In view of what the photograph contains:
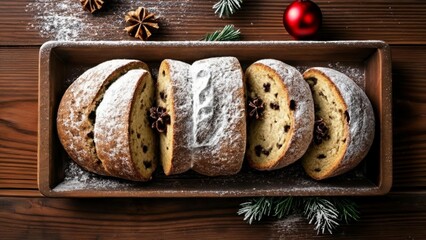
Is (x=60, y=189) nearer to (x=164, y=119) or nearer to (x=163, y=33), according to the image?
(x=164, y=119)

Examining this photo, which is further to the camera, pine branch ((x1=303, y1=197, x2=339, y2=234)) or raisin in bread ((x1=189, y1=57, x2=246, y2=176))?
pine branch ((x1=303, y1=197, x2=339, y2=234))

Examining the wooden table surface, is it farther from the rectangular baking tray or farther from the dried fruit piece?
the dried fruit piece

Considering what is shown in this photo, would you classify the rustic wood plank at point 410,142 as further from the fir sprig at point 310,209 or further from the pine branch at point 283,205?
the pine branch at point 283,205

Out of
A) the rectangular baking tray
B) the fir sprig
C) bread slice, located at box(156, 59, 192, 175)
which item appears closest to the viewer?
bread slice, located at box(156, 59, 192, 175)

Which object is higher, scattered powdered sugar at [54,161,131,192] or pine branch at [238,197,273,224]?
scattered powdered sugar at [54,161,131,192]

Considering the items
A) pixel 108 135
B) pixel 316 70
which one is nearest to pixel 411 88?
pixel 316 70

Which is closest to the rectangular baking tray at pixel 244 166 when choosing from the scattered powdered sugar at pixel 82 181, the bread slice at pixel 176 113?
the scattered powdered sugar at pixel 82 181

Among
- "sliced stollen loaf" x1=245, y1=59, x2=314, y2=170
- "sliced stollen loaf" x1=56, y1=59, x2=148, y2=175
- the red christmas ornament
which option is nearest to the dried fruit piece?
"sliced stollen loaf" x1=56, y1=59, x2=148, y2=175

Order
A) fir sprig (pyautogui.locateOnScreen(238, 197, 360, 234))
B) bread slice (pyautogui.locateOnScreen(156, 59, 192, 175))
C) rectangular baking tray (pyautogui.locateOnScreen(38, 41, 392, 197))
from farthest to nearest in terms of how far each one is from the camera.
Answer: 1. fir sprig (pyautogui.locateOnScreen(238, 197, 360, 234))
2. rectangular baking tray (pyautogui.locateOnScreen(38, 41, 392, 197))
3. bread slice (pyautogui.locateOnScreen(156, 59, 192, 175))
